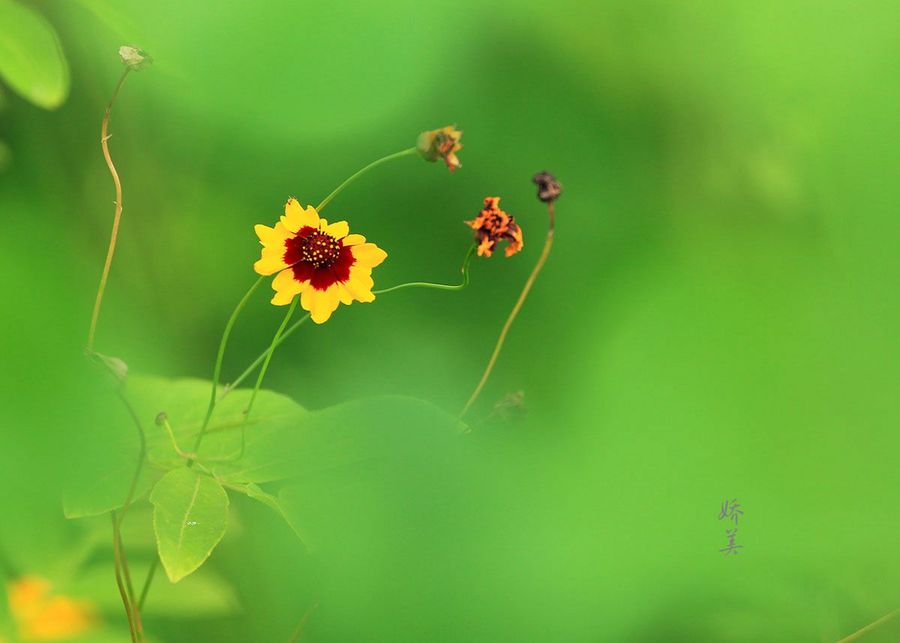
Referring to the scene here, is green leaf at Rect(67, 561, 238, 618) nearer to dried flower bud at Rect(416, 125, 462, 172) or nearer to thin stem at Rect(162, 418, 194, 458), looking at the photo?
thin stem at Rect(162, 418, 194, 458)

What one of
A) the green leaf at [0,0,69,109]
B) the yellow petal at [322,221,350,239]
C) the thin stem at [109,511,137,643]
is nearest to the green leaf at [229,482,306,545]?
the thin stem at [109,511,137,643]

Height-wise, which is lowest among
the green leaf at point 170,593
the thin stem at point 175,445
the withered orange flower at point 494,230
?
the green leaf at point 170,593

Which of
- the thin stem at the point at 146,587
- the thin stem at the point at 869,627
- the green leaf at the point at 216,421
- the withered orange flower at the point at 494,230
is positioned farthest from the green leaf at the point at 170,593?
the thin stem at the point at 869,627

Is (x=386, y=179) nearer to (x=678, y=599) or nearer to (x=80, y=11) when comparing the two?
(x=80, y=11)

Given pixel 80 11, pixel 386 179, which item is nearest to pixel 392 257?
pixel 386 179

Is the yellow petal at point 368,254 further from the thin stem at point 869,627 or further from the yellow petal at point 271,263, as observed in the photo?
the thin stem at point 869,627
